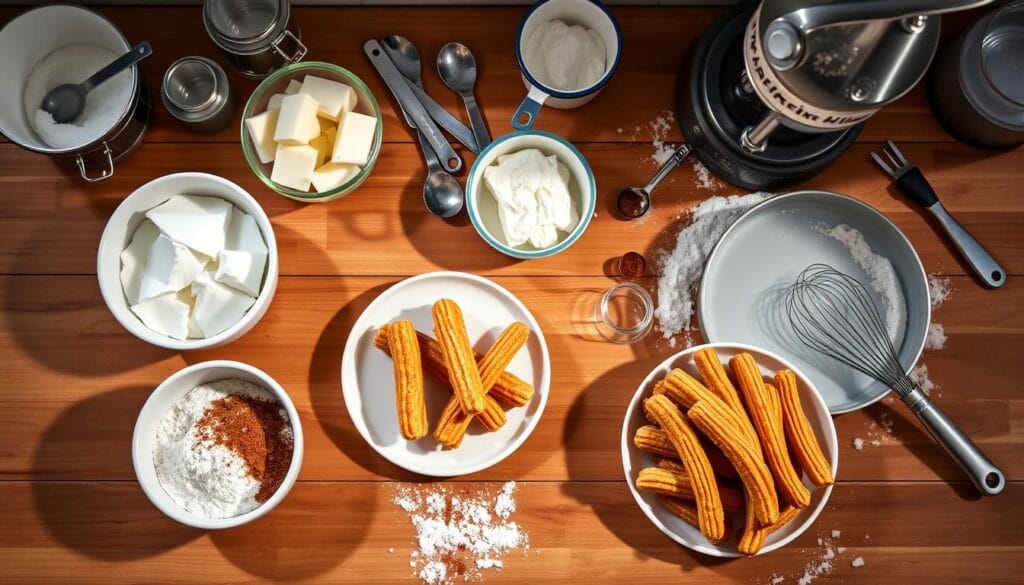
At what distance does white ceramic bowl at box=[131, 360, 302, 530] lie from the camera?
95cm

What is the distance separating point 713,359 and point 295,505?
631 millimetres

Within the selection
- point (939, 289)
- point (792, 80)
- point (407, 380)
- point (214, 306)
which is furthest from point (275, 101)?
point (939, 289)

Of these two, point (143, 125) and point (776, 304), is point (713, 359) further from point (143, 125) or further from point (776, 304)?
point (143, 125)

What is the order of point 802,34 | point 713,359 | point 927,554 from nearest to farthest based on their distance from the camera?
1. point 802,34
2. point 713,359
3. point 927,554

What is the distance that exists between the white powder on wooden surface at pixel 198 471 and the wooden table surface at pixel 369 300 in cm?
9

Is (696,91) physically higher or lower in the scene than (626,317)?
higher

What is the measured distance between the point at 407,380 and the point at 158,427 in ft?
1.16

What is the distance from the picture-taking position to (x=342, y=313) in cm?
111

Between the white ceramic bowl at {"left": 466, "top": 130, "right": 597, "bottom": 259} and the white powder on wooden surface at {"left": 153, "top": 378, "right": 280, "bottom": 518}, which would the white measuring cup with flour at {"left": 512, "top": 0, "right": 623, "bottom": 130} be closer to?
the white ceramic bowl at {"left": 466, "top": 130, "right": 597, "bottom": 259}

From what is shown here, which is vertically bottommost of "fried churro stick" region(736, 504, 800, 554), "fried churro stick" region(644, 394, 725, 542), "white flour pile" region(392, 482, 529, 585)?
"white flour pile" region(392, 482, 529, 585)

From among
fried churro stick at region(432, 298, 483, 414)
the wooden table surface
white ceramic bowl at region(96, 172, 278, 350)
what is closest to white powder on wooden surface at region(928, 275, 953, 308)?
the wooden table surface

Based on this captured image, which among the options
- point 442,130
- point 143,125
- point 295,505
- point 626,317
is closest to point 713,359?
point 626,317

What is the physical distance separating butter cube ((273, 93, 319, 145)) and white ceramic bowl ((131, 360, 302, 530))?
1.04 feet

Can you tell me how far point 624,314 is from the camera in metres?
1.11
